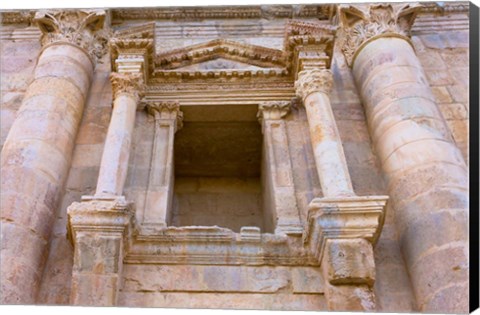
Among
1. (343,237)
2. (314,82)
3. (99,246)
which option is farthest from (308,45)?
(99,246)

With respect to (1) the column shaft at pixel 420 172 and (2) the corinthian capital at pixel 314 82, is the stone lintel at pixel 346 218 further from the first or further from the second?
(2) the corinthian capital at pixel 314 82

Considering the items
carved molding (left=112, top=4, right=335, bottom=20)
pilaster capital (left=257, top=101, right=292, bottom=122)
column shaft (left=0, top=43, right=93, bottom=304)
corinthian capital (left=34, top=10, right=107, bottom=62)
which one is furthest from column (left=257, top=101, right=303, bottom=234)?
corinthian capital (left=34, top=10, right=107, bottom=62)

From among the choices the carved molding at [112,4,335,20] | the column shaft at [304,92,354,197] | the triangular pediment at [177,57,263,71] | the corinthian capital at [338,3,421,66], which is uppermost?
the carved molding at [112,4,335,20]

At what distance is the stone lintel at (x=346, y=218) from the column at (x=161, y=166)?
186 centimetres

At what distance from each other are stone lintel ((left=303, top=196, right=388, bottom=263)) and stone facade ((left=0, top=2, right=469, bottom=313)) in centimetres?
2

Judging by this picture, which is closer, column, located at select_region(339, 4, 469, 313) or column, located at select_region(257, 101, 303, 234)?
column, located at select_region(339, 4, 469, 313)

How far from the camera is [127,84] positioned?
7887 mm

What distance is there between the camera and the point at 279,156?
25.5 feet

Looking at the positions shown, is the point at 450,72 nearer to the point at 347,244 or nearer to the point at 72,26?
the point at 347,244

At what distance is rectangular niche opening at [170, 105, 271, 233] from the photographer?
868cm

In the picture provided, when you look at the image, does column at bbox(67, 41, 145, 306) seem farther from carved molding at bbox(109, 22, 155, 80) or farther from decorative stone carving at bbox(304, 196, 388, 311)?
decorative stone carving at bbox(304, 196, 388, 311)

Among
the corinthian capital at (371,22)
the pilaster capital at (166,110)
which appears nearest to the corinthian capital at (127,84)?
the pilaster capital at (166,110)

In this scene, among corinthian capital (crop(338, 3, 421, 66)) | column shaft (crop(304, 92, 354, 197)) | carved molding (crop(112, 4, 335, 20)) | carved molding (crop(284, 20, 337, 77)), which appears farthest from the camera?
carved molding (crop(112, 4, 335, 20))

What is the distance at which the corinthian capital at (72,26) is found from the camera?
8922 mm
